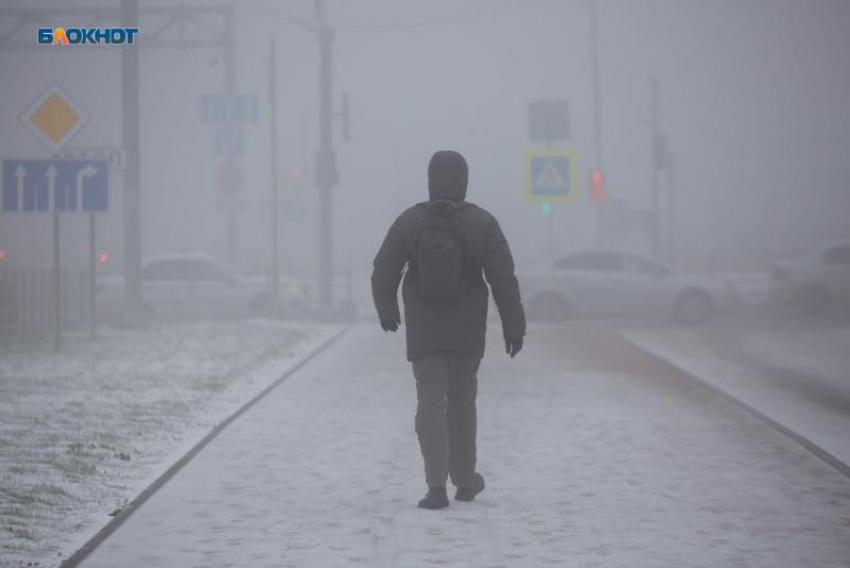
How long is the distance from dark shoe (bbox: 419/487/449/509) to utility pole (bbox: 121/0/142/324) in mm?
15731

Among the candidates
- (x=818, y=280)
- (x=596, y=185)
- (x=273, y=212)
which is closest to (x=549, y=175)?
(x=818, y=280)

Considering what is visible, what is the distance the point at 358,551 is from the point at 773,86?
6131 inches

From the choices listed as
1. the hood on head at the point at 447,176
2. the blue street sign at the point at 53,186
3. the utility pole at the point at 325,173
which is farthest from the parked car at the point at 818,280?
the hood on head at the point at 447,176

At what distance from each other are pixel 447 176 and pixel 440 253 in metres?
0.45

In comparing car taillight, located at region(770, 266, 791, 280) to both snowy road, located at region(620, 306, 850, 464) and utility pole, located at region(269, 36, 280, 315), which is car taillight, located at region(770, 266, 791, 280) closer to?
snowy road, located at region(620, 306, 850, 464)

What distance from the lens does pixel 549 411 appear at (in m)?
12.6

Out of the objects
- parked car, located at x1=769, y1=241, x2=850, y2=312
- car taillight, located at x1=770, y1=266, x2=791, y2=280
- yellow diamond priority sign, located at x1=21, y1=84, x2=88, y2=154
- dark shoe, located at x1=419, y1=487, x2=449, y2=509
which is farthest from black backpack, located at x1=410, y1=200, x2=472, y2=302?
car taillight, located at x1=770, y1=266, x2=791, y2=280

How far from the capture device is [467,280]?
26.1 feet

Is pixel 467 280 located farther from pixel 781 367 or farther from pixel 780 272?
pixel 780 272

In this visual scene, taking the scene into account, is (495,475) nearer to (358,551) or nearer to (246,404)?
(358,551)

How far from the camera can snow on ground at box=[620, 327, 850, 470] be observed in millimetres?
11586

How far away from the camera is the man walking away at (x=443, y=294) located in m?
7.82

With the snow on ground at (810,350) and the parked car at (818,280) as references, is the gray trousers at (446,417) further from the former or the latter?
the parked car at (818,280)

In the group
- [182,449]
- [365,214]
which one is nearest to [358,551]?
[182,449]
